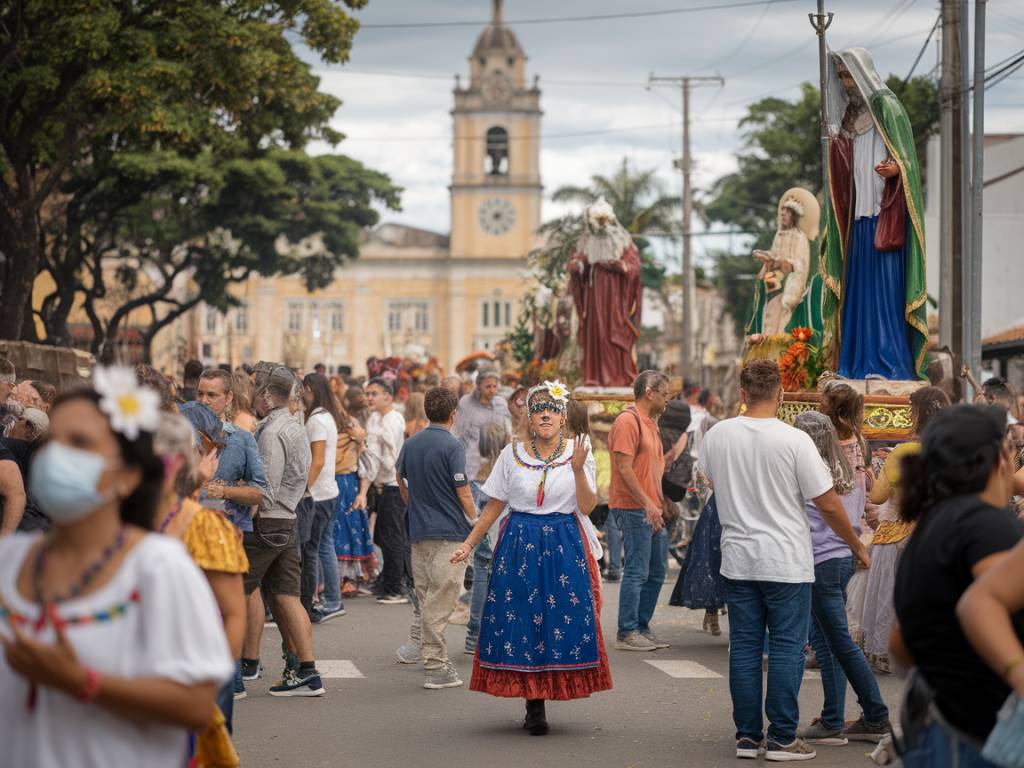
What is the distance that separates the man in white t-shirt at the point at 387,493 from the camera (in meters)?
14.4

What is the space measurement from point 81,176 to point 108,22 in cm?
1173

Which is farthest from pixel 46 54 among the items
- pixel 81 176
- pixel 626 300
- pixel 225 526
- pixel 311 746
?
pixel 225 526

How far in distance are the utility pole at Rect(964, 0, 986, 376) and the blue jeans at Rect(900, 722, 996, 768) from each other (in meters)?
14.8

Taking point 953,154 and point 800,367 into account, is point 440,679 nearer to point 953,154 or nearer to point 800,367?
point 800,367

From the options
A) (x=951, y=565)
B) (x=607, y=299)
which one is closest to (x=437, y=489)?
(x=951, y=565)

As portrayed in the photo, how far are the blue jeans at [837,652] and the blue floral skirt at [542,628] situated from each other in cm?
109

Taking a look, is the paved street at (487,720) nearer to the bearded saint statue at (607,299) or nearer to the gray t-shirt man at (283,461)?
the gray t-shirt man at (283,461)

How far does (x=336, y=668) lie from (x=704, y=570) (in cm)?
244

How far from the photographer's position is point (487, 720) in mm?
9148

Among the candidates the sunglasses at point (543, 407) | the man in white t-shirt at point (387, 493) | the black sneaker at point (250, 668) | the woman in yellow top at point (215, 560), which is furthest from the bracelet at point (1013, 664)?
the man in white t-shirt at point (387, 493)

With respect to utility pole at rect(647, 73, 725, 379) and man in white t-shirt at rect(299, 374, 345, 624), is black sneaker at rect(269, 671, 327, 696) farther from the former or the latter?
utility pole at rect(647, 73, 725, 379)

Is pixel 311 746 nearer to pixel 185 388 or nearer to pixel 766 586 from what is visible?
pixel 766 586

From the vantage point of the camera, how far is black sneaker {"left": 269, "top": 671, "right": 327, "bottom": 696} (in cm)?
972

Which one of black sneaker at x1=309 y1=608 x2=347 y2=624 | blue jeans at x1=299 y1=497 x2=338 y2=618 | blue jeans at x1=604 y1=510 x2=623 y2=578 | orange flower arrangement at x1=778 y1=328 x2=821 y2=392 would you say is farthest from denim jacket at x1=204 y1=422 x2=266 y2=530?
blue jeans at x1=604 y1=510 x2=623 y2=578
